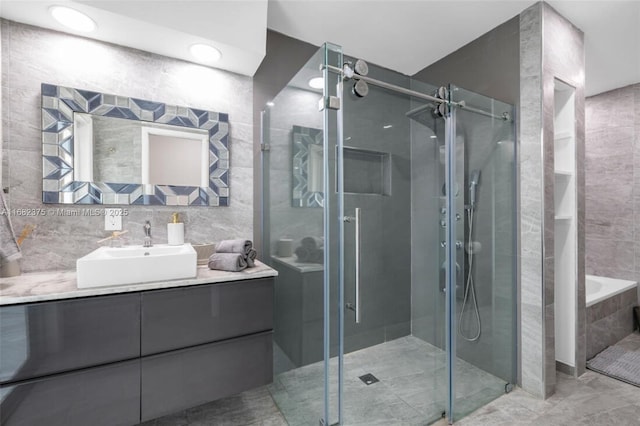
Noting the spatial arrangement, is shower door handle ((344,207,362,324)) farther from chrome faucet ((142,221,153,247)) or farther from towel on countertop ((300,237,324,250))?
chrome faucet ((142,221,153,247))

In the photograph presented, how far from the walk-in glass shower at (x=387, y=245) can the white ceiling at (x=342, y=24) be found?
52cm

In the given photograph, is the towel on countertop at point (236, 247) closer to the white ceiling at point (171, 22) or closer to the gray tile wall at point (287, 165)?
the gray tile wall at point (287, 165)

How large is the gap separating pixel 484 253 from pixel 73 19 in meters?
2.81

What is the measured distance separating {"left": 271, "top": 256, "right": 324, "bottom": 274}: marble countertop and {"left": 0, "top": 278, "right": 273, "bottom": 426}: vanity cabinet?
188mm

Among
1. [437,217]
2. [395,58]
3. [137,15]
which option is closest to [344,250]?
[437,217]

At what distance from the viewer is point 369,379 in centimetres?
181

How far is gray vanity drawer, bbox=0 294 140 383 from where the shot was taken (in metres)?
1.16

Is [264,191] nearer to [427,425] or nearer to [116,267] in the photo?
[116,267]

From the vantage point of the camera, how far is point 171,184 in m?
1.94

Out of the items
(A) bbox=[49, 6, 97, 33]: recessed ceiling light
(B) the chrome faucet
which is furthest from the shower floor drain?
(A) bbox=[49, 6, 97, 33]: recessed ceiling light

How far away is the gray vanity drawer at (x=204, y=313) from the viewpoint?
139 centimetres

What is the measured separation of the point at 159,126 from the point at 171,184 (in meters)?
0.38

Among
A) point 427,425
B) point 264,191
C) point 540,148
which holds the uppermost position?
point 540,148

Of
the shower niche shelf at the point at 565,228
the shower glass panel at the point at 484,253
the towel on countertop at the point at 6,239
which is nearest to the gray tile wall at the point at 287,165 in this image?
the shower glass panel at the point at 484,253
